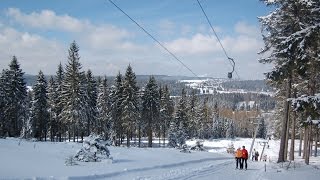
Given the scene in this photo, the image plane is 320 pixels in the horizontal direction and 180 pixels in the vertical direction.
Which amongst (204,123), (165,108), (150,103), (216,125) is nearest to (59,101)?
(150,103)

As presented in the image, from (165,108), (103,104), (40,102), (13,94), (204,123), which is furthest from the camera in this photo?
(204,123)

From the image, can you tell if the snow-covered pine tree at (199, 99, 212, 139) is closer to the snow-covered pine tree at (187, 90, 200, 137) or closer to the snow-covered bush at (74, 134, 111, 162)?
the snow-covered pine tree at (187, 90, 200, 137)

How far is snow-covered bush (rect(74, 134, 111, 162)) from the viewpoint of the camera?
21487mm

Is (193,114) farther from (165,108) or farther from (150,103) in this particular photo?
(150,103)

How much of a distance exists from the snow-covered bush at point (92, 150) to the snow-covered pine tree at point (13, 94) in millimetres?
34351

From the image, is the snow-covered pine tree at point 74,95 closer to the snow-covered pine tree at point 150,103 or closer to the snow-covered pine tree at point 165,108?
the snow-covered pine tree at point 150,103

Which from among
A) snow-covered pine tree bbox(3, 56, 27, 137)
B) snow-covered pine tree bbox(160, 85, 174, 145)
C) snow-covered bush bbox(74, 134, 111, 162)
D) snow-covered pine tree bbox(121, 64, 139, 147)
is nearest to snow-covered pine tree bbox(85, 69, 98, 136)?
snow-covered pine tree bbox(121, 64, 139, 147)

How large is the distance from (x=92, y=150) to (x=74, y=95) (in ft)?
115

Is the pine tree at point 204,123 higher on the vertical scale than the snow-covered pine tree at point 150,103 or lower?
lower

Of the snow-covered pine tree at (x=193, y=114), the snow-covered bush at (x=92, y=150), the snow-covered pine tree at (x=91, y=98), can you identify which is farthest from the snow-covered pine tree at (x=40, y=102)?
the snow-covered pine tree at (x=193, y=114)

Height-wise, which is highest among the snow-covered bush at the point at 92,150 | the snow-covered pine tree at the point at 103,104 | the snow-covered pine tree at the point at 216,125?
the snow-covered pine tree at the point at 103,104

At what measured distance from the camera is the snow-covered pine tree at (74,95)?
55.6 metres

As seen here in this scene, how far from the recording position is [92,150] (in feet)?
72.3

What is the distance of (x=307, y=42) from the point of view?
17.8 m
